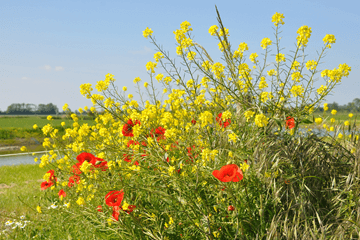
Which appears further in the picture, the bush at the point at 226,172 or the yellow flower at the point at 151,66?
the yellow flower at the point at 151,66

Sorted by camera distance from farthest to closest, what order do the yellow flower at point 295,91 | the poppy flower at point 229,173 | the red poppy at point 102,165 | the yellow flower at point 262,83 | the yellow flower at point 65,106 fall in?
the yellow flower at point 65,106 < the yellow flower at point 262,83 < the yellow flower at point 295,91 < the red poppy at point 102,165 < the poppy flower at point 229,173

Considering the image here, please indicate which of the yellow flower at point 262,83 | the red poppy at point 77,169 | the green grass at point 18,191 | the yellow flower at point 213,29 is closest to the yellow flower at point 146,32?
the yellow flower at point 213,29

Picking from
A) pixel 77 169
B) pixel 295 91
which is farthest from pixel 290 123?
pixel 77 169

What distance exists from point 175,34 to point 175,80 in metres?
0.48

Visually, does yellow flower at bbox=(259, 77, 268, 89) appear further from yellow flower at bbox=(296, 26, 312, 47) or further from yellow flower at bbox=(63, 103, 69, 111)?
yellow flower at bbox=(63, 103, 69, 111)

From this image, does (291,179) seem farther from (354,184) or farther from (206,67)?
(206,67)

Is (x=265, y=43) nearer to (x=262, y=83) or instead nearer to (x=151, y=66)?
(x=262, y=83)

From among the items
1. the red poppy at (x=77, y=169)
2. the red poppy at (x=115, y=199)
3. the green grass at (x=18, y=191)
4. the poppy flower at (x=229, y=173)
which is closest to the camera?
the poppy flower at (x=229, y=173)

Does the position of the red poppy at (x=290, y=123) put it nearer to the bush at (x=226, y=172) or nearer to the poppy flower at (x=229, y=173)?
the bush at (x=226, y=172)

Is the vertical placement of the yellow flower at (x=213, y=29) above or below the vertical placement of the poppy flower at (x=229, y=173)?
above

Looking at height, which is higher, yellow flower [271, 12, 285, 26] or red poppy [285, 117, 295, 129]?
yellow flower [271, 12, 285, 26]

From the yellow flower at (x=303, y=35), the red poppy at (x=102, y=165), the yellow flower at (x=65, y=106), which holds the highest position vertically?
the yellow flower at (x=303, y=35)

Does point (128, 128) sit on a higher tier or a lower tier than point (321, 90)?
lower

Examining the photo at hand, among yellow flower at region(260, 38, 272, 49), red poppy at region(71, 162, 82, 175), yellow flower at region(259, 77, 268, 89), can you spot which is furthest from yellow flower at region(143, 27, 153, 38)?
red poppy at region(71, 162, 82, 175)
